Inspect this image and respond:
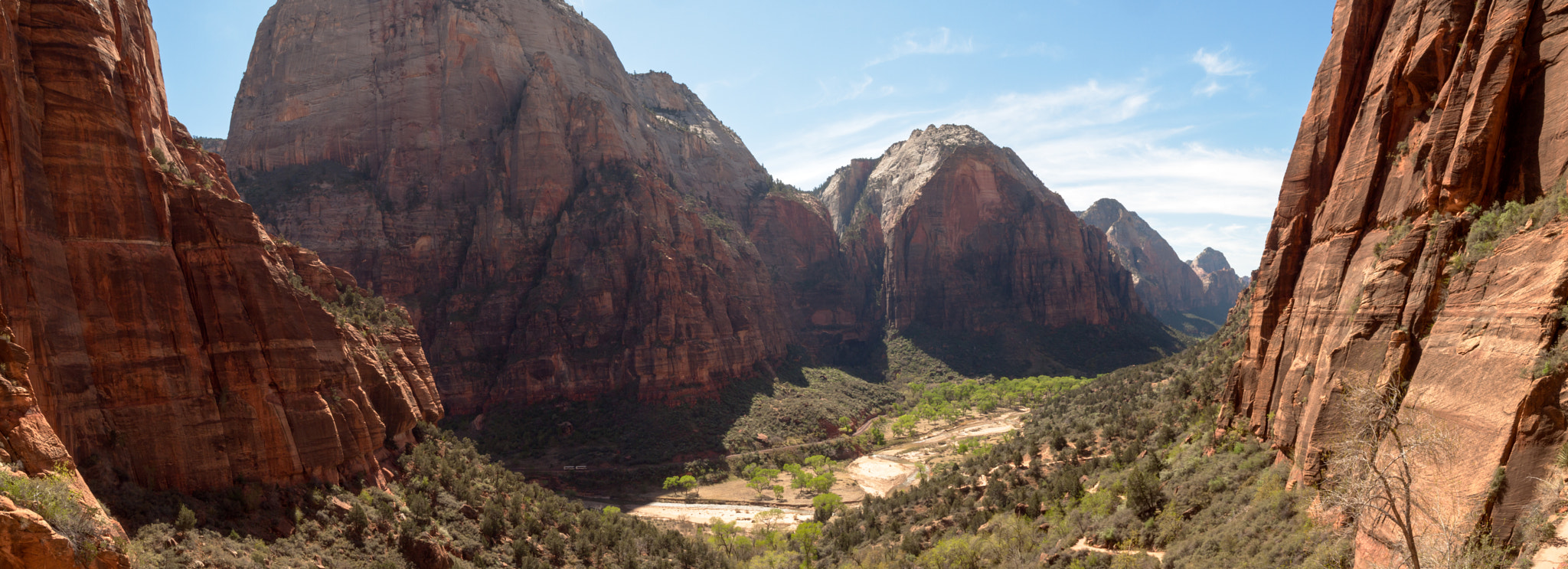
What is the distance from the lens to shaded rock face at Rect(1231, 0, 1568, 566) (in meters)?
13.0

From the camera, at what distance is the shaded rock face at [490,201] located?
7912 centimetres

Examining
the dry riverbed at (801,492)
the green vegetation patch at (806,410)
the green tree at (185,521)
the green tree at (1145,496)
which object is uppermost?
the green tree at (185,521)

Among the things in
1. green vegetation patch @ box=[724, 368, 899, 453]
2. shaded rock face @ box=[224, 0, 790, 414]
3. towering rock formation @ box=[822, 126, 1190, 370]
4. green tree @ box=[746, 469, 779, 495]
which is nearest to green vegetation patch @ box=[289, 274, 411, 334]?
green tree @ box=[746, 469, 779, 495]

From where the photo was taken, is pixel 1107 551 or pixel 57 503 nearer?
pixel 57 503

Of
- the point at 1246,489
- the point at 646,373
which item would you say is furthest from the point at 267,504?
the point at 646,373

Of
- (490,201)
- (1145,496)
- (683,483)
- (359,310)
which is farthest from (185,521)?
(490,201)

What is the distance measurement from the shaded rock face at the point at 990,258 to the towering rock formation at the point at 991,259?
0.65 feet

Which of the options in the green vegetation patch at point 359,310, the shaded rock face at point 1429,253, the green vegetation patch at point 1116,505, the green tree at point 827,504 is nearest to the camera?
the shaded rock face at point 1429,253

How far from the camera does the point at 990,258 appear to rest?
142500 mm

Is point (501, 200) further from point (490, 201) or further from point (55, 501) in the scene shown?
A: point (55, 501)

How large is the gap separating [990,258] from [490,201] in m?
101

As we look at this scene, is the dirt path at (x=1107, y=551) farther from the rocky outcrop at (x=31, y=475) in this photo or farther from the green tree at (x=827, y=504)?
the rocky outcrop at (x=31, y=475)

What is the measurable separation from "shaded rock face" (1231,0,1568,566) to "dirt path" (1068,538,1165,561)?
224 inches

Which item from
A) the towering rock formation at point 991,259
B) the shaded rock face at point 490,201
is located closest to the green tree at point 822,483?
the shaded rock face at point 490,201
